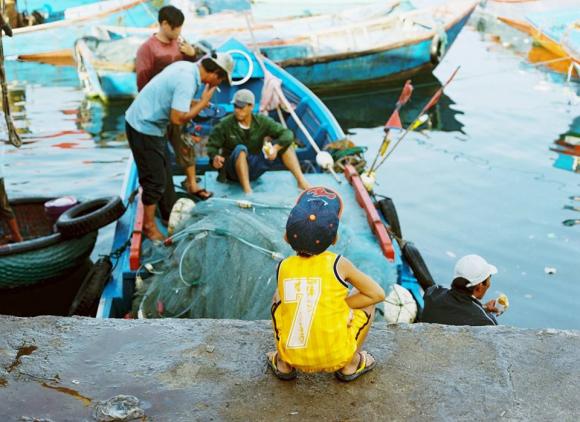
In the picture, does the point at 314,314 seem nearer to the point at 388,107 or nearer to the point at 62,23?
the point at 388,107

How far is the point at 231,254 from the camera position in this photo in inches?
206

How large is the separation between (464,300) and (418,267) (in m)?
2.17

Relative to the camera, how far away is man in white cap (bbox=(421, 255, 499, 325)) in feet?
13.9

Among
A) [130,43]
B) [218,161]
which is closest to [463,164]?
[218,161]

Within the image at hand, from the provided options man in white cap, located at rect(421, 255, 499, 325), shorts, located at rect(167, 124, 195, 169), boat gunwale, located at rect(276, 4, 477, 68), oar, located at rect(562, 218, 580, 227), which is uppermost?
shorts, located at rect(167, 124, 195, 169)

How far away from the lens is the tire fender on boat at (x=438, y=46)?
1628cm

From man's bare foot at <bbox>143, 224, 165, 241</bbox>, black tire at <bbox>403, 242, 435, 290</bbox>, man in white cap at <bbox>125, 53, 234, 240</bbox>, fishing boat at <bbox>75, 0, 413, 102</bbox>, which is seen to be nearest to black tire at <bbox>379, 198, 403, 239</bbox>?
black tire at <bbox>403, 242, 435, 290</bbox>

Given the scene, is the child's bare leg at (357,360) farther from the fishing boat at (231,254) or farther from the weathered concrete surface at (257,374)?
the fishing boat at (231,254)

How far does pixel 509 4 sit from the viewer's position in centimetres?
2330

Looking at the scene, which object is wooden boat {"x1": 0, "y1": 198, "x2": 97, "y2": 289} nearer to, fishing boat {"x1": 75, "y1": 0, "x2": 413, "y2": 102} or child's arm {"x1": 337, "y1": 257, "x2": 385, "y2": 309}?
child's arm {"x1": 337, "y1": 257, "x2": 385, "y2": 309}

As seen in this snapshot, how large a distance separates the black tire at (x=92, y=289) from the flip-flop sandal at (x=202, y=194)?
1410 mm

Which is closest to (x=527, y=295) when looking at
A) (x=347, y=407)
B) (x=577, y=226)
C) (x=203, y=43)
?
(x=577, y=226)

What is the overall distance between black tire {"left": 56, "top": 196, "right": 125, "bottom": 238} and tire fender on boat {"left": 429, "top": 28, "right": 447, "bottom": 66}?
11.5 m

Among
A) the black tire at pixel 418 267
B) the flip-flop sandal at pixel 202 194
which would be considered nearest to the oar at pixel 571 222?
the black tire at pixel 418 267
